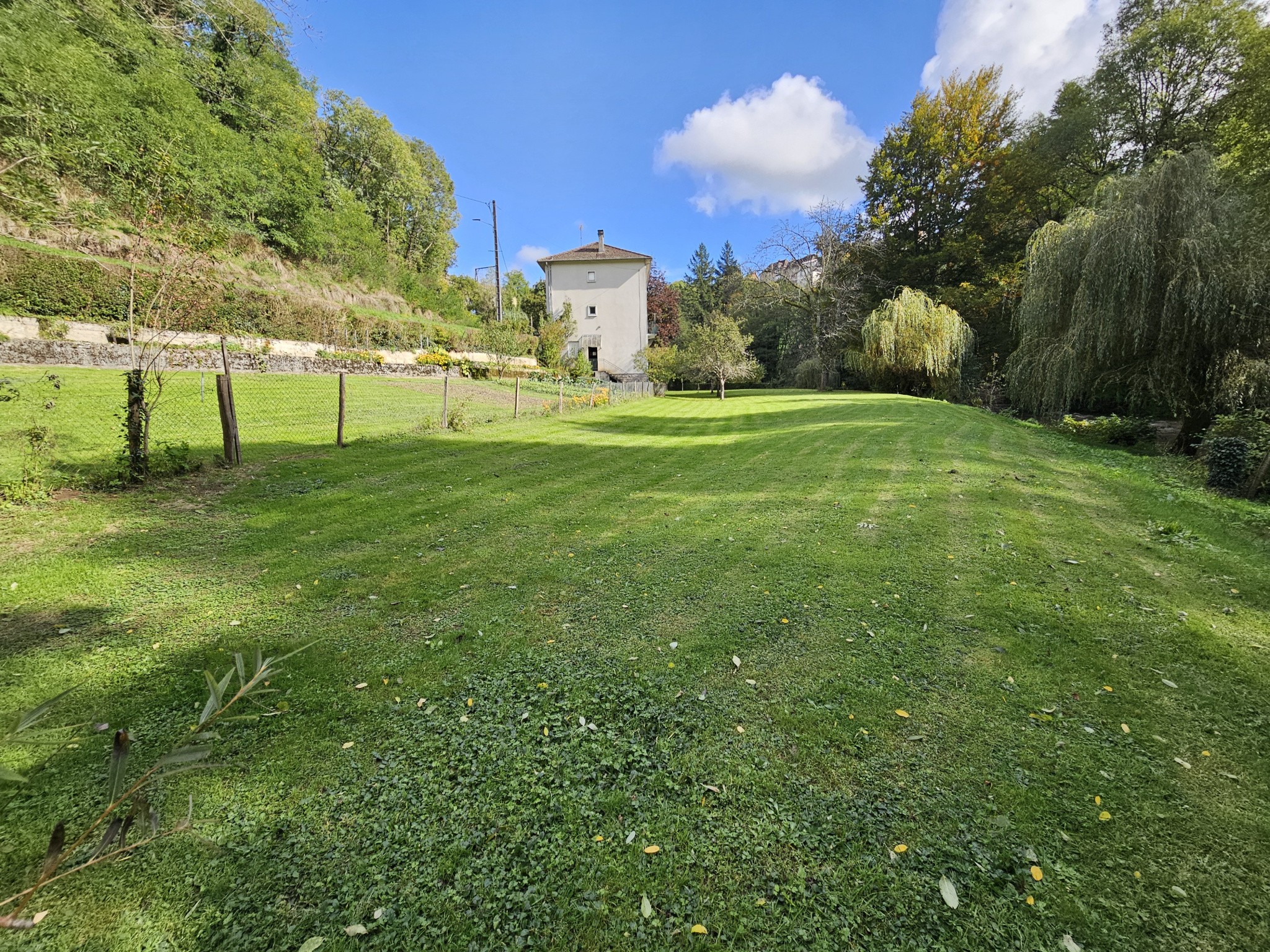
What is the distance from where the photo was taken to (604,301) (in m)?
32.2

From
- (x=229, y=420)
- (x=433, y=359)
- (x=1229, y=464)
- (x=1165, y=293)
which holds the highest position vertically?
(x=1165, y=293)

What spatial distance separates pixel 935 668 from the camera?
3148 millimetres

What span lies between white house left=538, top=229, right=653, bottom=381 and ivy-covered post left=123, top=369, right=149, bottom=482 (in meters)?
26.7

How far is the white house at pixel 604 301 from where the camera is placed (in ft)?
104

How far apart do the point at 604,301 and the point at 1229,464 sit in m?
29.4

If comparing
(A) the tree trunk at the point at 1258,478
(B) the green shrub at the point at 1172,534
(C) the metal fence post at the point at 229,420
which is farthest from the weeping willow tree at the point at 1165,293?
(C) the metal fence post at the point at 229,420

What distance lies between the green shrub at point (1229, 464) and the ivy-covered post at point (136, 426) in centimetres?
1488

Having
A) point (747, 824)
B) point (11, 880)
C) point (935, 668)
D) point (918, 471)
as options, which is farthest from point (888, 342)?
point (11, 880)

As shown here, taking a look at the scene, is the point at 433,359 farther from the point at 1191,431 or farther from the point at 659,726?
the point at 1191,431

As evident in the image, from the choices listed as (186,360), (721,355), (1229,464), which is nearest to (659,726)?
(186,360)

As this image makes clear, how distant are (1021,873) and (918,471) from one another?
6990 mm

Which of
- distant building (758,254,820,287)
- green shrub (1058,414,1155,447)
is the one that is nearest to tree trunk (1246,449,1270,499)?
green shrub (1058,414,1155,447)

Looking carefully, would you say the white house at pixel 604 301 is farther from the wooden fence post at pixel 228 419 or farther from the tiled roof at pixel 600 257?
the wooden fence post at pixel 228 419

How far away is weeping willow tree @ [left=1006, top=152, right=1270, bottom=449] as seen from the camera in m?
10.2
